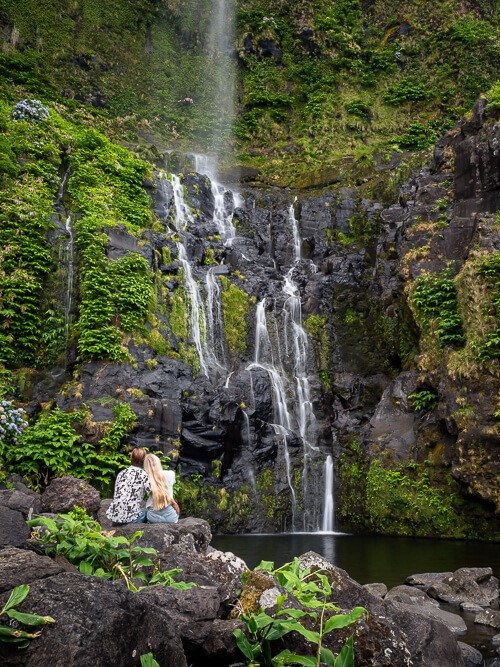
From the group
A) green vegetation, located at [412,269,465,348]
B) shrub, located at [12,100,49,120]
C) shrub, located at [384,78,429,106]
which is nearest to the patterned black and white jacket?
green vegetation, located at [412,269,465,348]

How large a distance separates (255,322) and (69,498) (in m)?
13.4

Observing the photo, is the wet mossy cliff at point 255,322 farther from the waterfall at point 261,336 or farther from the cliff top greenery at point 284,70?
the cliff top greenery at point 284,70

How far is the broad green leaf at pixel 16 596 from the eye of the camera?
9.51 feet

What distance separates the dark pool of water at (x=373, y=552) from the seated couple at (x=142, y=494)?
413cm

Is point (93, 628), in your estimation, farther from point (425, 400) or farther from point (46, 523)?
point (425, 400)

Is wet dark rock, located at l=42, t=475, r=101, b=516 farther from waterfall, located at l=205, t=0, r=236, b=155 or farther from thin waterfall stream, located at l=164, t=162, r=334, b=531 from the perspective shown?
waterfall, located at l=205, t=0, r=236, b=155

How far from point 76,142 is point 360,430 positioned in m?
15.9

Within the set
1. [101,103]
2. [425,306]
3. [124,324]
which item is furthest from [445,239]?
[101,103]

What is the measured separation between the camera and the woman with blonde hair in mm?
6961

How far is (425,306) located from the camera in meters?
17.2

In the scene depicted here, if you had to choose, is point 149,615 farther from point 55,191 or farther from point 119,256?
point 55,191

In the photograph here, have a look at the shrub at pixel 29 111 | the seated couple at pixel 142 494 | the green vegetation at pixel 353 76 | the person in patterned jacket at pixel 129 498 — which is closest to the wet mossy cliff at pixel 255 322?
the shrub at pixel 29 111

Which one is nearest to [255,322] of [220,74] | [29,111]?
[29,111]

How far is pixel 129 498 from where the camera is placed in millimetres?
6746
